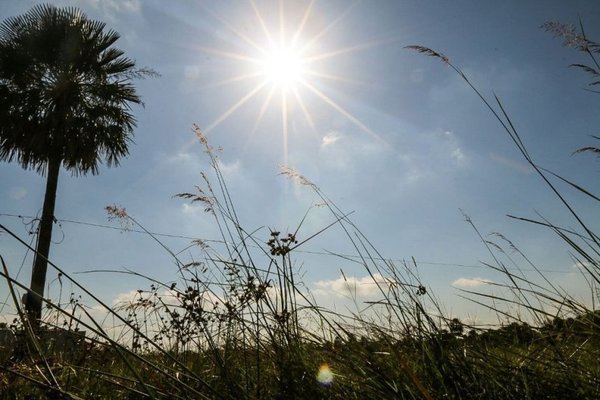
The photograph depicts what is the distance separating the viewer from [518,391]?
1.31 metres

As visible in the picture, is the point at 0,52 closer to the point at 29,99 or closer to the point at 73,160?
the point at 29,99

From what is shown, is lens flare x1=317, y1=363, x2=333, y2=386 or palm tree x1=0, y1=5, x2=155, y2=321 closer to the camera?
lens flare x1=317, y1=363, x2=333, y2=386

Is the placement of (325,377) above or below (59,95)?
below

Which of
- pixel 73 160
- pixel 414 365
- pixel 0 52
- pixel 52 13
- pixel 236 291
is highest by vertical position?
pixel 52 13

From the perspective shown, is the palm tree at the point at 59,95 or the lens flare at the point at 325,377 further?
the palm tree at the point at 59,95

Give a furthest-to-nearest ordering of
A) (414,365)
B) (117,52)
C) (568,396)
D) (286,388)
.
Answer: (117,52), (414,365), (286,388), (568,396)

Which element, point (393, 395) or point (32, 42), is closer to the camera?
point (393, 395)

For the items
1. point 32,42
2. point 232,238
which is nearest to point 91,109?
point 32,42

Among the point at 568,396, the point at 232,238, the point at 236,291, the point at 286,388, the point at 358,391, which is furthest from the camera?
A: the point at 232,238

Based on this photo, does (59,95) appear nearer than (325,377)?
No

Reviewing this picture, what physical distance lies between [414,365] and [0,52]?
14701 millimetres

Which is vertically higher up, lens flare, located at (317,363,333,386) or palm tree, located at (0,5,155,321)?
palm tree, located at (0,5,155,321)

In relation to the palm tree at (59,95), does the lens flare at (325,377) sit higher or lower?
→ lower

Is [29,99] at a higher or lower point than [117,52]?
lower
